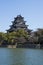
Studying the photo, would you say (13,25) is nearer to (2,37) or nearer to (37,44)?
(2,37)

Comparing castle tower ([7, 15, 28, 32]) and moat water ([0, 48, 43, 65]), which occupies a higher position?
castle tower ([7, 15, 28, 32])

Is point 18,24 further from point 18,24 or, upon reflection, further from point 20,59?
point 20,59

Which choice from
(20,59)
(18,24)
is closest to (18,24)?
(18,24)

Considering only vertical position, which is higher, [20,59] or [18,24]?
[18,24]

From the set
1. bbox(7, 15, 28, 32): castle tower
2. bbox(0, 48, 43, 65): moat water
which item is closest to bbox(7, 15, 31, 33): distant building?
bbox(7, 15, 28, 32): castle tower

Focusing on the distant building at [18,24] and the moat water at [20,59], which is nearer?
the moat water at [20,59]

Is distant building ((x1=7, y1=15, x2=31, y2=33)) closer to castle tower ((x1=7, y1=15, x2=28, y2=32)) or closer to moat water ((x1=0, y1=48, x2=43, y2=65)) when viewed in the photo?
castle tower ((x1=7, y1=15, x2=28, y2=32))

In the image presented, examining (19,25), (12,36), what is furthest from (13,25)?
(12,36)

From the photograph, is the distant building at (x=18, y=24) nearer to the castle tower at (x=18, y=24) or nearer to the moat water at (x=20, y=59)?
the castle tower at (x=18, y=24)

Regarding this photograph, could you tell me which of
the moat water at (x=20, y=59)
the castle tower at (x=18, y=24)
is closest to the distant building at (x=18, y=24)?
the castle tower at (x=18, y=24)

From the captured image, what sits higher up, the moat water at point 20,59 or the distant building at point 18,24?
the distant building at point 18,24

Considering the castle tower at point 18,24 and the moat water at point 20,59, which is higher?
the castle tower at point 18,24

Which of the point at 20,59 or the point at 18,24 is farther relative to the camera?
the point at 18,24

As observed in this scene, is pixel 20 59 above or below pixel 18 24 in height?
below
